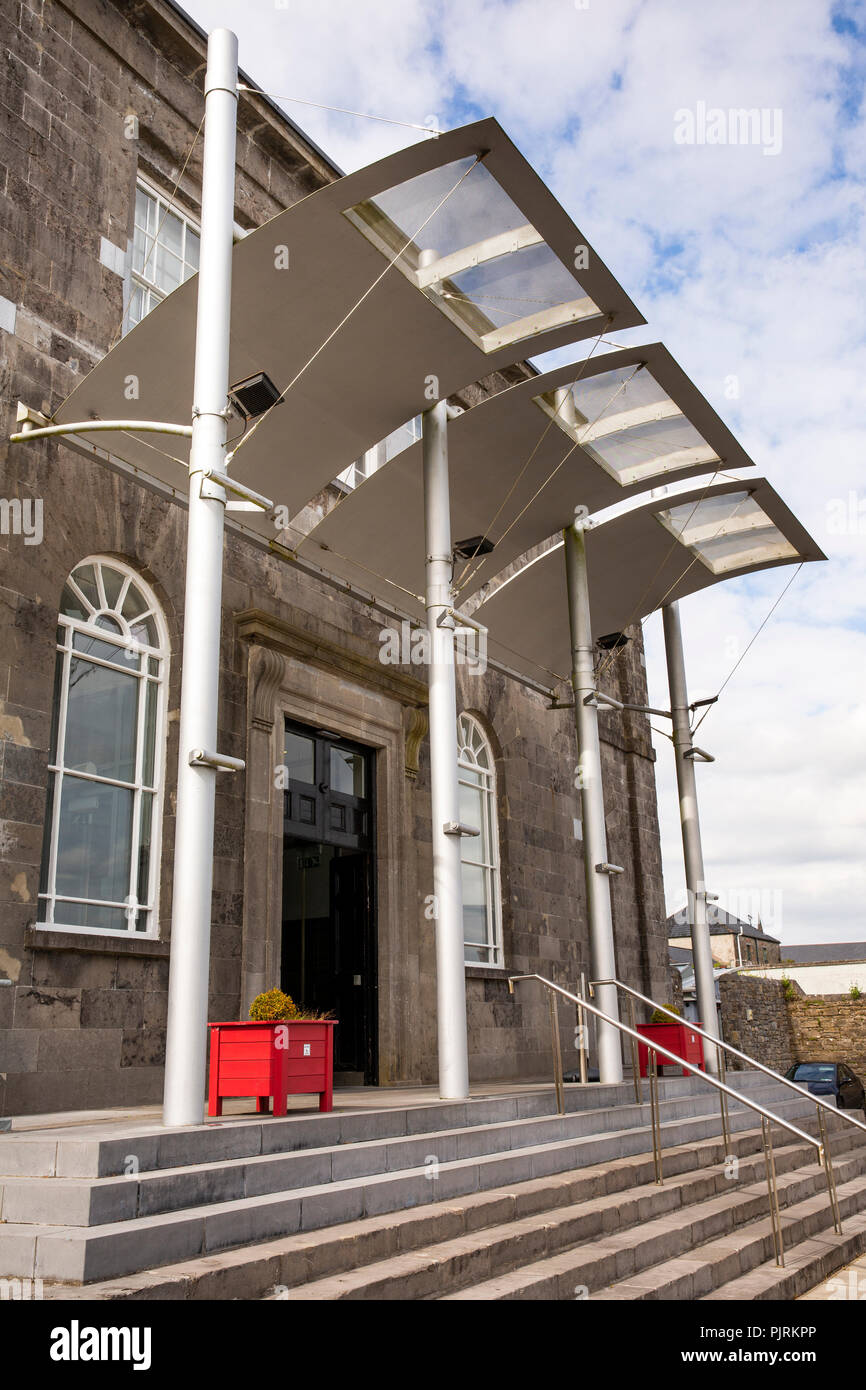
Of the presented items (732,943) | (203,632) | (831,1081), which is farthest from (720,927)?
(203,632)

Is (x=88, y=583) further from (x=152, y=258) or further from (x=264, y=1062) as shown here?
(x=264, y=1062)

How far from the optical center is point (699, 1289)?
6.29 metres

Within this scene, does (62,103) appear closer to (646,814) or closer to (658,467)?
(658,467)

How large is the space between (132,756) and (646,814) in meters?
12.8

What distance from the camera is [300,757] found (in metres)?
11.9

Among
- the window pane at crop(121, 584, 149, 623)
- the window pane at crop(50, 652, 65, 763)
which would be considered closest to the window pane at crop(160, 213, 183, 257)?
the window pane at crop(121, 584, 149, 623)

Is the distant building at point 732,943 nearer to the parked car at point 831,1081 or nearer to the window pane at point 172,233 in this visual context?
the parked car at point 831,1081

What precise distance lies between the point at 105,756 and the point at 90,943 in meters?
1.62

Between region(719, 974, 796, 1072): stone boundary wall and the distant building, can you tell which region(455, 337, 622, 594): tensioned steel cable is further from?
the distant building

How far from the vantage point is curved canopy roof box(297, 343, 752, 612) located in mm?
10969

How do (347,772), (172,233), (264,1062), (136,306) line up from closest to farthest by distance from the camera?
(264,1062) → (136,306) → (172,233) → (347,772)

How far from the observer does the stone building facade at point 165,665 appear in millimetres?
8469

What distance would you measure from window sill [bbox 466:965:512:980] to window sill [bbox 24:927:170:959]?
5607 millimetres
